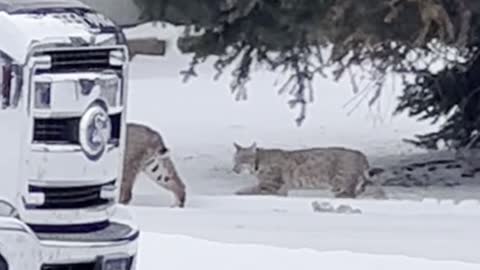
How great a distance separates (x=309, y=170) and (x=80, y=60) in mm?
8287

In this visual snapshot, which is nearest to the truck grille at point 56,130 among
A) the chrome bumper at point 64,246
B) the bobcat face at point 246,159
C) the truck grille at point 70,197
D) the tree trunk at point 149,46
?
the truck grille at point 70,197

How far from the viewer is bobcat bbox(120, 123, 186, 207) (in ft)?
41.0

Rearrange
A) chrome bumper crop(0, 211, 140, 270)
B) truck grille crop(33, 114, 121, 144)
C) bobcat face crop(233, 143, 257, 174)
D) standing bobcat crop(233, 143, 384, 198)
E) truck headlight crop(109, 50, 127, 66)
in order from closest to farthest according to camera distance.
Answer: chrome bumper crop(0, 211, 140, 270)
truck grille crop(33, 114, 121, 144)
truck headlight crop(109, 50, 127, 66)
standing bobcat crop(233, 143, 384, 198)
bobcat face crop(233, 143, 257, 174)

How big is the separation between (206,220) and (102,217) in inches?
205

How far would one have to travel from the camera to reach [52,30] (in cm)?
489

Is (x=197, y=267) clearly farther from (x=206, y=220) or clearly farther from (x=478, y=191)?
(x=478, y=191)

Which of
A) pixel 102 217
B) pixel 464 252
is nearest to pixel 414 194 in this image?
pixel 464 252

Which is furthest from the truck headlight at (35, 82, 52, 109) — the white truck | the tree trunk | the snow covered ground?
the tree trunk

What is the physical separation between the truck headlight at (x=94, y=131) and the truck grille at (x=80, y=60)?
5.0 inches

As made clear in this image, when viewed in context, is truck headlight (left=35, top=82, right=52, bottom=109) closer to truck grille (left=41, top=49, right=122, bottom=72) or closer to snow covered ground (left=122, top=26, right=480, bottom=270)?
truck grille (left=41, top=49, right=122, bottom=72)

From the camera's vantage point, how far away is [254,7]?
12.6 meters

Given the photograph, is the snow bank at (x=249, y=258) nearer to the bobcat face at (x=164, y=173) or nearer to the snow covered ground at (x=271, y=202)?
the snow covered ground at (x=271, y=202)

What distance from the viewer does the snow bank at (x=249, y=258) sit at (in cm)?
780

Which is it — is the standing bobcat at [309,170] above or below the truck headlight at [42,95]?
below
